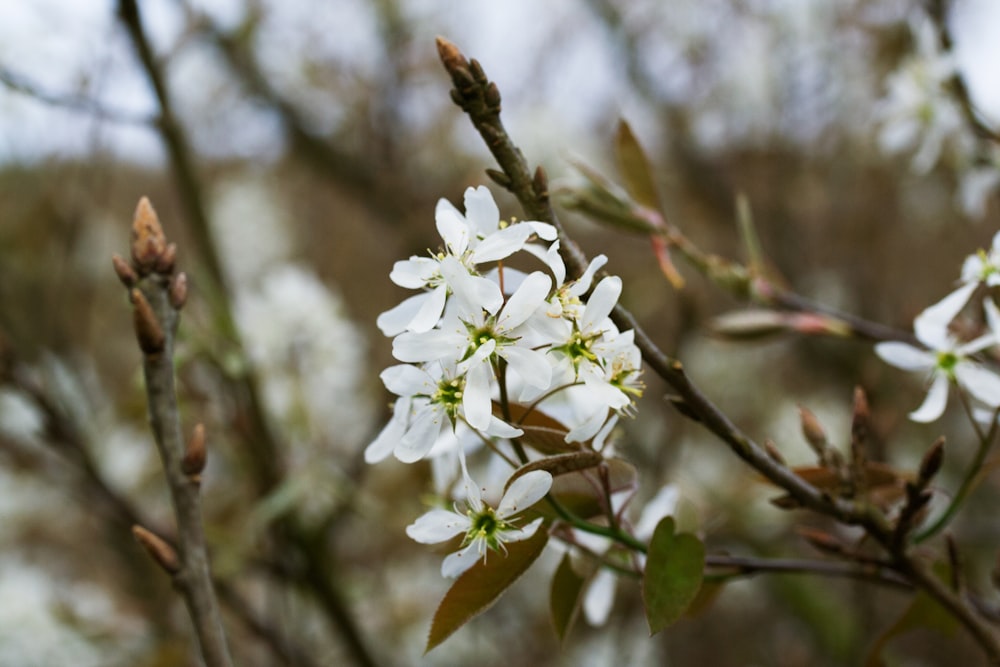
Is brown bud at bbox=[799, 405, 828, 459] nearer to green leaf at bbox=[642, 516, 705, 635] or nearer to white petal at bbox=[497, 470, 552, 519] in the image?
green leaf at bbox=[642, 516, 705, 635]

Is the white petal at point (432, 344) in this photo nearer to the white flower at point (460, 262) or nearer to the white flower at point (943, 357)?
the white flower at point (460, 262)

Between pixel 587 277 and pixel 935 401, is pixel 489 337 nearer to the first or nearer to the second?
pixel 587 277

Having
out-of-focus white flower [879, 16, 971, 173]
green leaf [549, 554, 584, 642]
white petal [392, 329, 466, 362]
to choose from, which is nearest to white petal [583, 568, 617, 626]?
green leaf [549, 554, 584, 642]

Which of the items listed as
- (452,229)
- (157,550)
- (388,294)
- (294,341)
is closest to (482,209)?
(452,229)

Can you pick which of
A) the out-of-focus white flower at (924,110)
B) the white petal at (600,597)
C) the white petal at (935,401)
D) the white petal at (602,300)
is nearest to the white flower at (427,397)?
the white petal at (602,300)

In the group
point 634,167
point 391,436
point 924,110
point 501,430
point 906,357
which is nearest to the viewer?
point 501,430

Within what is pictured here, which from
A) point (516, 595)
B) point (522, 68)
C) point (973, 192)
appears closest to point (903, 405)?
point (516, 595)
